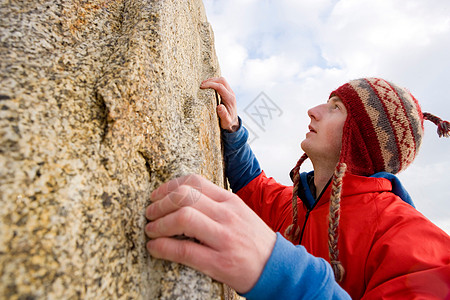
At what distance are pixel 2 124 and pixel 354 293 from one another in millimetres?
2934

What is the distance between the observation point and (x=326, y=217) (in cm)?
322

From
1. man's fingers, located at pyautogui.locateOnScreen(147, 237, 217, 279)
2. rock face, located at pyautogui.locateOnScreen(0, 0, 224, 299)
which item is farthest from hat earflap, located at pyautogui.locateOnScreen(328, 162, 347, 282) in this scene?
man's fingers, located at pyautogui.locateOnScreen(147, 237, 217, 279)

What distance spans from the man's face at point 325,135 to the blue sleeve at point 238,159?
3.28 feet

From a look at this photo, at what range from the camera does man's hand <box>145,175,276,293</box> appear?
1.54 metres

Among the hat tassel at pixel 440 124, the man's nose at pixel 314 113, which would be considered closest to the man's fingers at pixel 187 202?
the man's nose at pixel 314 113

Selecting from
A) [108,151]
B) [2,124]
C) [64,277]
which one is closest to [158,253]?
[64,277]

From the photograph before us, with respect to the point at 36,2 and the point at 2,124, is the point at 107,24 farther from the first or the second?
the point at 2,124

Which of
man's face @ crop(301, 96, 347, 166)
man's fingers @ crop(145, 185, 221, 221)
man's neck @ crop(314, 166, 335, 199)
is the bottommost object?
man's fingers @ crop(145, 185, 221, 221)

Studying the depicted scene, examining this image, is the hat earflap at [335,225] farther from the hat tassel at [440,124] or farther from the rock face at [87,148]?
the hat tassel at [440,124]

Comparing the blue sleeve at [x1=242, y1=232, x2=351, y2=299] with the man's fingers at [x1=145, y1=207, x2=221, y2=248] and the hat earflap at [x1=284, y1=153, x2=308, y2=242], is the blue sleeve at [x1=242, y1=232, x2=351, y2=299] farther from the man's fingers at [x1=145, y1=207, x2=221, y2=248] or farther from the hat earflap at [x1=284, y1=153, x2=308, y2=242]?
the hat earflap at [x1=284, y1=153, x2=308, y2=242]

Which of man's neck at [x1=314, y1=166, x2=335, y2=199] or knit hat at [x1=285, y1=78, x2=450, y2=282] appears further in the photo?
man's neck at [x1=314, y1=166, x2=335, y2=199]

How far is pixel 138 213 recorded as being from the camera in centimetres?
176

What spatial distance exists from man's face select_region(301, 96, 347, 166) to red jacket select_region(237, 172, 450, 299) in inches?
16.4

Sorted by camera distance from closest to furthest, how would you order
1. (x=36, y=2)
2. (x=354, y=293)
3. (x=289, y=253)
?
1. (x=289, y=253)
2. (x=36, y=2)
3. (x=354, y=293)
